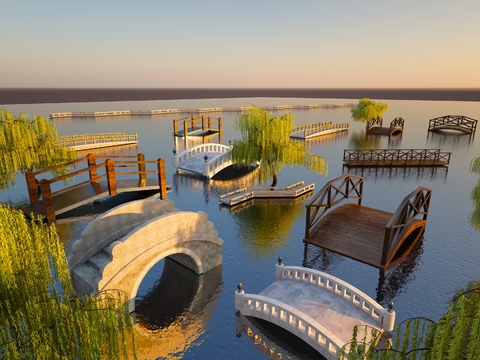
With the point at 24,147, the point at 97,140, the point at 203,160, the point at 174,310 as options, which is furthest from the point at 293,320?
the point at 97,140

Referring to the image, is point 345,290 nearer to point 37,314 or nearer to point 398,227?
point 398,227

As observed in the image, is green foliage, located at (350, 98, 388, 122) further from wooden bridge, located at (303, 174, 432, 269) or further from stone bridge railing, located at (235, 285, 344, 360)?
stone bridge railing, located at (235, 285, 344, 360)

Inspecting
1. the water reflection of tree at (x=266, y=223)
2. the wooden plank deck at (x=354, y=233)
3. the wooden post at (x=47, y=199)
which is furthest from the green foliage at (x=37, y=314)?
the wooden plank deck at (x=354, y=233)

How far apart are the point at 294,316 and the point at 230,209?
43.0 ft

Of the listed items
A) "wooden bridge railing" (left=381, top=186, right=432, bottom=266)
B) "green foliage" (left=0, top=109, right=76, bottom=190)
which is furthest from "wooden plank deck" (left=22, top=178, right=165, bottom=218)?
"wooden bridge railing" (left=381, top=186, right=432, bottom=266)

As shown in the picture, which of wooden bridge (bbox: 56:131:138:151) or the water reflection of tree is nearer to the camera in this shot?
the water reflection of tree

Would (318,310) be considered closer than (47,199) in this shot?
Yes

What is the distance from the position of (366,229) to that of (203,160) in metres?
19.8

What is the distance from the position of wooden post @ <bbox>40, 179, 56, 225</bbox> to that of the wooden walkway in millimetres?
11526

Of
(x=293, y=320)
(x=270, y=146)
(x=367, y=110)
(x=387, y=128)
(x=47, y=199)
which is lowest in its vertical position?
(x=293, y=320)

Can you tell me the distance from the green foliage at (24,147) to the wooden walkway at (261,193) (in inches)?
534

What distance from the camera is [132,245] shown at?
12.2 m

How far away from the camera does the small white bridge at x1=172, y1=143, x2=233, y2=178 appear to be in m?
30.8

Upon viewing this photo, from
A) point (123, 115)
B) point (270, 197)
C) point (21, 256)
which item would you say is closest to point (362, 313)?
point (21, 256)
